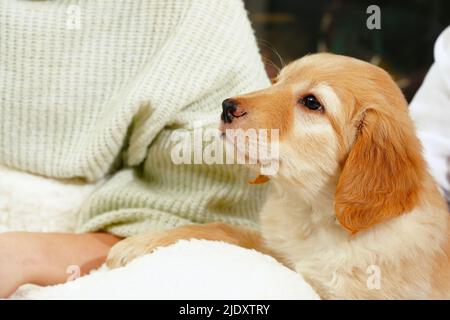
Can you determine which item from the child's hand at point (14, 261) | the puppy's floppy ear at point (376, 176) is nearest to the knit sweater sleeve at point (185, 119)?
the child's hand at point (14, 261)

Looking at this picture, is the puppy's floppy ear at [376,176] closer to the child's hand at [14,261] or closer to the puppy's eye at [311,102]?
the puppy's eye at [311,102]

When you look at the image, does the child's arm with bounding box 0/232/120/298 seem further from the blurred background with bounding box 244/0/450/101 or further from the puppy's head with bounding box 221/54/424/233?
the blurred background with bounding box 244/0/450/101

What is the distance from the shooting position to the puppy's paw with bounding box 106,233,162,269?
1.02 meters

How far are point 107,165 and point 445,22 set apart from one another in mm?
2215

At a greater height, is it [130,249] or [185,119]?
[185,119]

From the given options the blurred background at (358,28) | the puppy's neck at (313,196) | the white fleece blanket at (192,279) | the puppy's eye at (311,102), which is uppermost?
the puppy's eye at (311,102)

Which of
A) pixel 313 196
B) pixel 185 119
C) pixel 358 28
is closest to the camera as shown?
pixel 313 196

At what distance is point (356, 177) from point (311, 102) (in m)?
0.14

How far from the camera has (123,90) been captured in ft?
3.91

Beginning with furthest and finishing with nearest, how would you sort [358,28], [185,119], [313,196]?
1. [358,28]
2. [185,119]
3. [313,196]

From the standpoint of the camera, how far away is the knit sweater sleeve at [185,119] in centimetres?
115

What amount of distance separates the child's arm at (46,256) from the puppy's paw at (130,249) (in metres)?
0.08

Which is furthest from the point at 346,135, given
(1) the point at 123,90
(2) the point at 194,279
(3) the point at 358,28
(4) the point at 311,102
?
(3) the point at 358,28

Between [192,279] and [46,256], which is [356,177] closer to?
[192,279]
